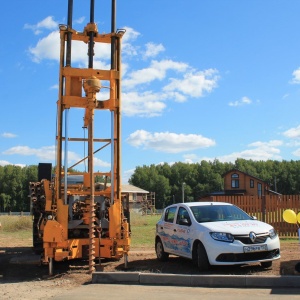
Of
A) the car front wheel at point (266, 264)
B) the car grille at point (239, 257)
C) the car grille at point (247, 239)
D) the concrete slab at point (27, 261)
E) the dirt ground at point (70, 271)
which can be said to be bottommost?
the dirt ground at point (70, 271)

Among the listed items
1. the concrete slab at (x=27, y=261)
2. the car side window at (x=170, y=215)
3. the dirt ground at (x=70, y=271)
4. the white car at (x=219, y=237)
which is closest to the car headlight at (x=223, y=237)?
the white car at (x=219, y=237)

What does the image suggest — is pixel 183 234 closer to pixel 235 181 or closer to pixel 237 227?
pixel 237 227

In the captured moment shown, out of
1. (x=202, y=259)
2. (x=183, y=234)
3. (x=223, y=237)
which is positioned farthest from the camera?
(x=183, y=234)

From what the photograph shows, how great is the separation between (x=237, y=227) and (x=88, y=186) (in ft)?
12.3

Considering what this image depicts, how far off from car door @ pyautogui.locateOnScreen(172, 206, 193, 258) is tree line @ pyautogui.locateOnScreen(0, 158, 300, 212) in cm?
9857

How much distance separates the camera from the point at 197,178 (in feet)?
414

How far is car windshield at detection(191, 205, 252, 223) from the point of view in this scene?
35.7ft

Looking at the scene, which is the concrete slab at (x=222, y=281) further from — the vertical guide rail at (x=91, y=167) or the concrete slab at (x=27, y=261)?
the concrete slab at (x=27, y=261)

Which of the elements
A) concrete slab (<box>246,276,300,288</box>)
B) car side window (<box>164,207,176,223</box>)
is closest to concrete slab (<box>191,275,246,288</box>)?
concrete slab (<box>246,276,300,288</box>)

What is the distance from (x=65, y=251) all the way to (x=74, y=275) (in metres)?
0.56

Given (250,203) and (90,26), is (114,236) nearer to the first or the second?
(90,26)

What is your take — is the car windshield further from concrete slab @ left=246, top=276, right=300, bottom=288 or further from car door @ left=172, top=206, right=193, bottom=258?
concrete slab @ left=246, top=276, right=300, bottom=288

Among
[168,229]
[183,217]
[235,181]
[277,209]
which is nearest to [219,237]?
[183,217]

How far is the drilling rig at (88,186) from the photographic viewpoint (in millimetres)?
10234
